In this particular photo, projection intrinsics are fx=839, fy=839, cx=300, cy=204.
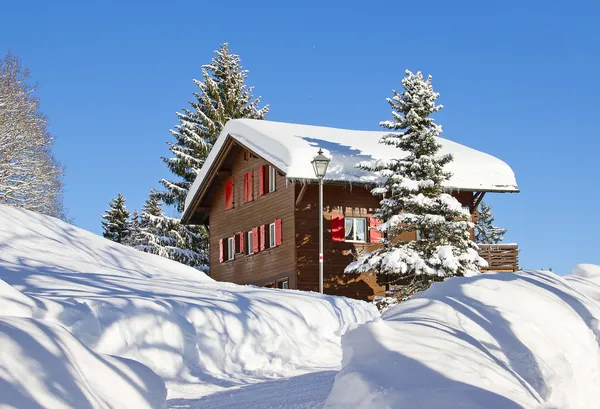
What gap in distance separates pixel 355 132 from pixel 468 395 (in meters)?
30.5

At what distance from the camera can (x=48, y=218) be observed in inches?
774

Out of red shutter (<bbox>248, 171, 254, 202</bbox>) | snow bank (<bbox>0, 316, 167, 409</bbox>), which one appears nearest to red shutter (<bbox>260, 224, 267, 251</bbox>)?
red shutter (<bbox>248, 171, 254, 202</bbox>)

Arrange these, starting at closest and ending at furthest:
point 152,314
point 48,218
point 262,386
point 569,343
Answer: point 569,343
point 262,386
point 152,314
point 48,218

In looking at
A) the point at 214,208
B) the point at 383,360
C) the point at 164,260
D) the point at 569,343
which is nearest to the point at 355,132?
the point at 214,208

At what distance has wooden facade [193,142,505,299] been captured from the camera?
2881 centimetres

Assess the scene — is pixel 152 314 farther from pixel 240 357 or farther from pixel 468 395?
pixel 468 395

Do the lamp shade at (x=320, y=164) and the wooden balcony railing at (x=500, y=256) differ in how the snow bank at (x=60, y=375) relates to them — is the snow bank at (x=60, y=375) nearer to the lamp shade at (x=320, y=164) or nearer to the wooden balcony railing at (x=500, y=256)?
the lamp shade at (x=320, y=164)

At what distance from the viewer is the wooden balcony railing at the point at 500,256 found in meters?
30.6

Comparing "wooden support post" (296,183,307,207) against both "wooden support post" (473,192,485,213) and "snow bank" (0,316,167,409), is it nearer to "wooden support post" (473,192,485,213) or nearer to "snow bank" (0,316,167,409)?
"wooden support post" (473,192,485,213)

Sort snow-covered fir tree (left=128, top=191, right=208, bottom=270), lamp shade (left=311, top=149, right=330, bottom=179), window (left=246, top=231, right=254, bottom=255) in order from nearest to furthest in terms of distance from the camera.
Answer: lamp shade (left=311, top=149, right=330, bottom=179) → window (left=246, top=231, right=254, bottom=255) → snow-covered fir tree (left=128, top=191, right=208, bottom=270)

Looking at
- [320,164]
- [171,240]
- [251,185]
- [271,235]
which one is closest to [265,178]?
[251,185]


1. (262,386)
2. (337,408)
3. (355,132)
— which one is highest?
(355,132)

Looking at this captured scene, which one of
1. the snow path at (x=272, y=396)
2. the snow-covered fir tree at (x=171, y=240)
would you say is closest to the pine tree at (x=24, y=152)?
the snow-covered fir tree at (x=171, y=240)

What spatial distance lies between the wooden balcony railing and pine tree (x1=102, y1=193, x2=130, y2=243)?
28875 mm
